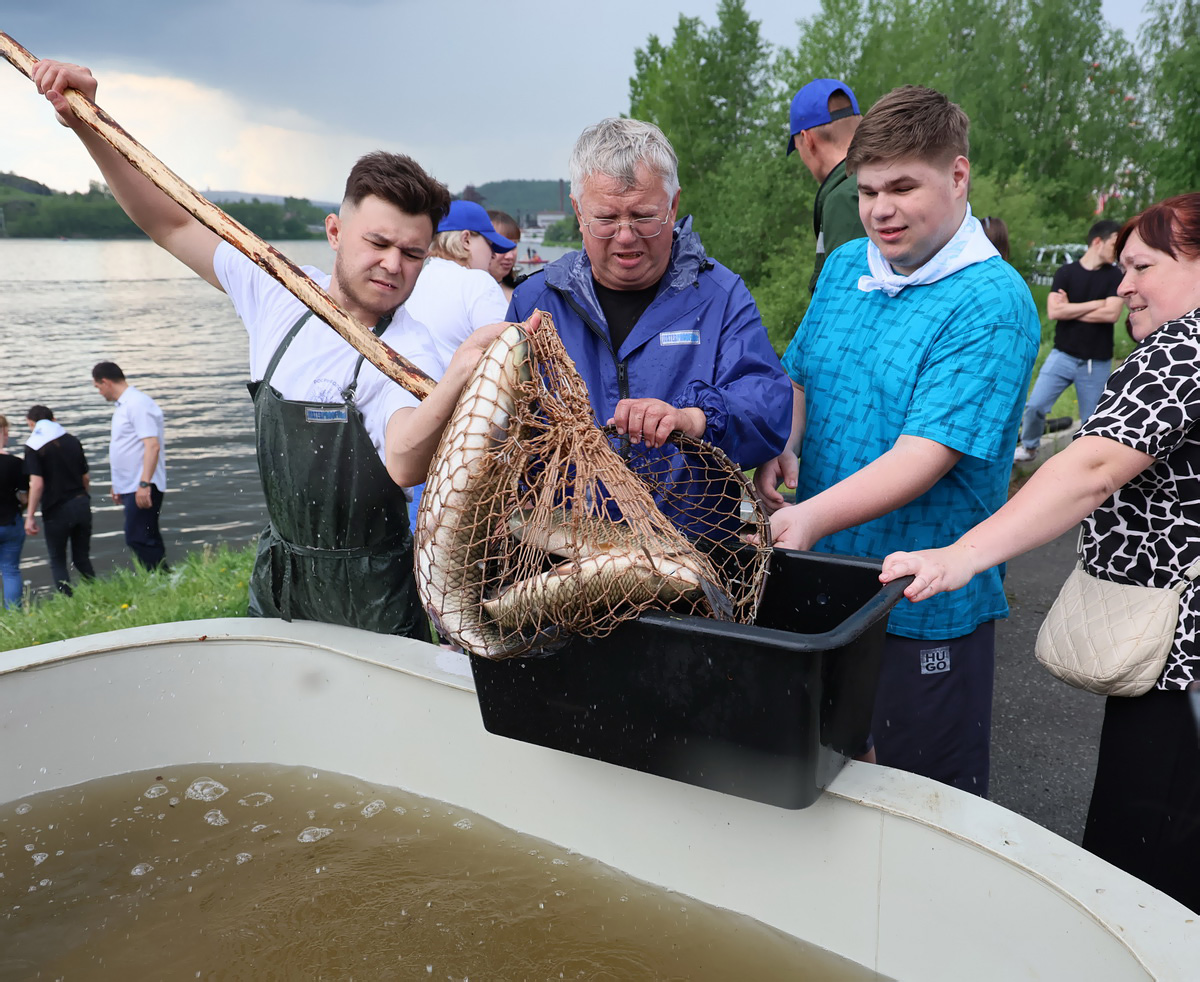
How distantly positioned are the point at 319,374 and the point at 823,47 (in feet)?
106

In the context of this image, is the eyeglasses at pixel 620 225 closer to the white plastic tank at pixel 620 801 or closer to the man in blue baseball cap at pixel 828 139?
the white plastic tank at pixel 620 801

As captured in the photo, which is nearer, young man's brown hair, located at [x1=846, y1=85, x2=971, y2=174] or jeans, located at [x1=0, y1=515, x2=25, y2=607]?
young man's brown hair, located at [x1=846, y1=85, x2=971, y2=174]

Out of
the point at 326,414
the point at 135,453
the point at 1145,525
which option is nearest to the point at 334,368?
the point at 326,414

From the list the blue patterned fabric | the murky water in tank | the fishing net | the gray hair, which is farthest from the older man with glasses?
the murky water in tank

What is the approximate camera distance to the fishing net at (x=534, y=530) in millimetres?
1646

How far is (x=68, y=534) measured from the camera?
9531 millimetres

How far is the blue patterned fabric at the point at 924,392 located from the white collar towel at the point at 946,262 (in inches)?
0.8

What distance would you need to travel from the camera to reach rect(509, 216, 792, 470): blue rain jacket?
2254 millimetres

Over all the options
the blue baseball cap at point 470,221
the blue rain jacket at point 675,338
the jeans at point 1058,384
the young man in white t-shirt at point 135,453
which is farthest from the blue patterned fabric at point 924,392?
the young man in white t-shirt at point 135,453

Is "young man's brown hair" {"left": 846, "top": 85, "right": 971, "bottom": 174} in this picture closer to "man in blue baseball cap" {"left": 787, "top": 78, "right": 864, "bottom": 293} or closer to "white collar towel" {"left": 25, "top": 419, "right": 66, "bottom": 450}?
"man in blue baseball cap" {"left": 787, "top": 78, "right": 864, "bottom": 293}

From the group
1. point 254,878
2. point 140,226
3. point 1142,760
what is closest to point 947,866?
point 1142,760

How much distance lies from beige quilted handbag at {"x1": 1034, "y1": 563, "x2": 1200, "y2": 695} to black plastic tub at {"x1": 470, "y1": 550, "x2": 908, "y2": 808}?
446 millimetres

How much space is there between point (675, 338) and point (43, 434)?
8.84m

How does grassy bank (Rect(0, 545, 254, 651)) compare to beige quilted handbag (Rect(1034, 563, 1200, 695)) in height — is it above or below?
below
